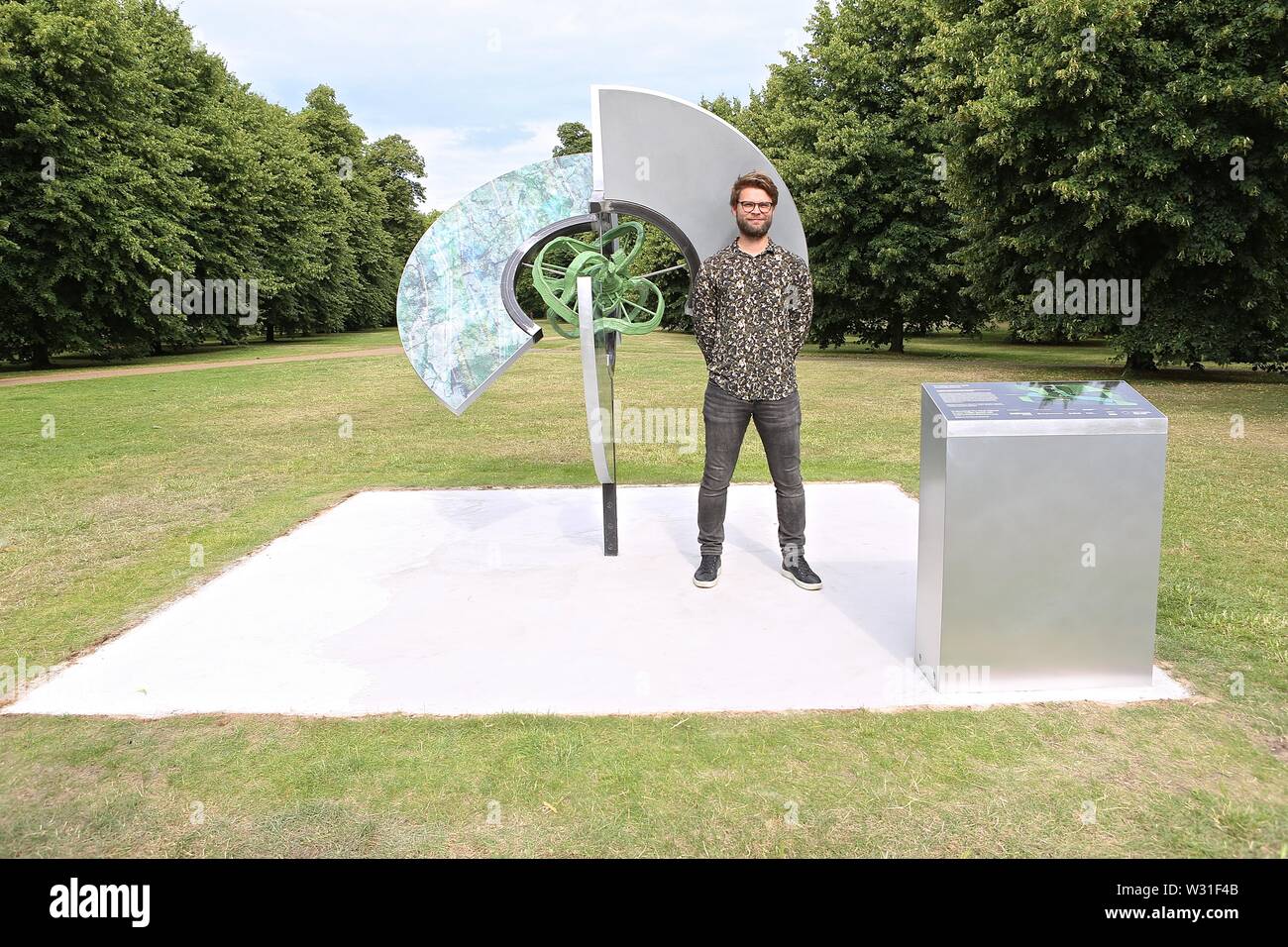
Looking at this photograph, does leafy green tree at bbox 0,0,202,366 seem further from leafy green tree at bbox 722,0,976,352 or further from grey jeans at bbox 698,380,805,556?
grey jeans at bbox 698,380,805,556

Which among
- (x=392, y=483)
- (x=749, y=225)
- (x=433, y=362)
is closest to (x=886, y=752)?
(x=749, y=225)

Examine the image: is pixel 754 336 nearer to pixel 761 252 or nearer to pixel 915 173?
pixel 761 252

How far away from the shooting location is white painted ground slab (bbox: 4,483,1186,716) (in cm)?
420

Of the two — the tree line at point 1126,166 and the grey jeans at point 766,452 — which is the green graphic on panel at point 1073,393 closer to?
the grey jeans at point 766,452

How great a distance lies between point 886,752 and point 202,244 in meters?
34.4

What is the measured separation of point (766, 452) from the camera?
5691 mm

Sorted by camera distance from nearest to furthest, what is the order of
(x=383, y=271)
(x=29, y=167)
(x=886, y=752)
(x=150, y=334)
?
(x=886, y=752), (x=29, y=167), (x=150, y=334), (x=383, y=271)

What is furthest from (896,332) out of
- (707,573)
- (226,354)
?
(707,573)

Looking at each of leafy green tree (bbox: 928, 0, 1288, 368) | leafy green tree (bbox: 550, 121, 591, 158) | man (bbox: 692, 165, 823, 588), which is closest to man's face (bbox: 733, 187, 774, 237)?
man (bbox: 692, 165, 823, 588)

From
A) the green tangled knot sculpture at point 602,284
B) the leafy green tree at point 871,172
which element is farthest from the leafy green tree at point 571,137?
the green tangled knot sculpture at point 602,284

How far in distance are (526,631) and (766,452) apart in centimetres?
189

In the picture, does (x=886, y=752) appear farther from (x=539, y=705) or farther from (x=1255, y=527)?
(x=1255, y=527)

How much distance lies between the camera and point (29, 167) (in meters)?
23.6

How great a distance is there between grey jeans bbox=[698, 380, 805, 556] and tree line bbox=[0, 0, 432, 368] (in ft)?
78.8
